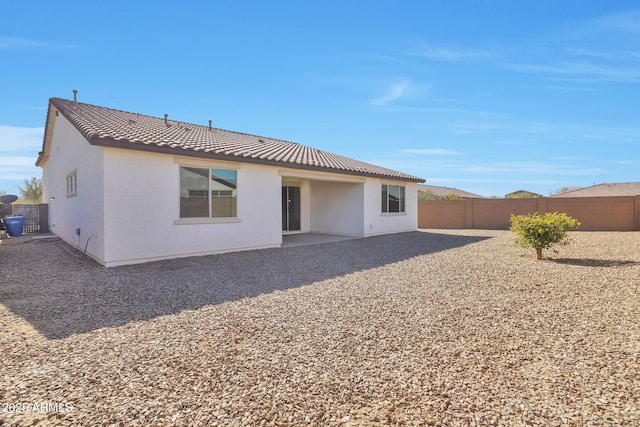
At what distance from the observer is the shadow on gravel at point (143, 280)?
481cm

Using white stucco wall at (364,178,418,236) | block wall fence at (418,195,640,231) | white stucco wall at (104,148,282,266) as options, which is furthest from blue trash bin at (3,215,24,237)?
block wall fence at (418,195,640,231)

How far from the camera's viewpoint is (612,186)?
3981cm

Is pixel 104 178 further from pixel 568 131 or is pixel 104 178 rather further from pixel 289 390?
pixel 568 131

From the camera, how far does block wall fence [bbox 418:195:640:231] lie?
749 inches

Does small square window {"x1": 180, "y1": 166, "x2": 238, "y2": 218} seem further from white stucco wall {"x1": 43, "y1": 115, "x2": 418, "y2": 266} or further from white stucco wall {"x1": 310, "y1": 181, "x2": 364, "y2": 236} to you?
white stucco wall {"x1": 310, "y1": 181, "x2": 364, "y2": 236}

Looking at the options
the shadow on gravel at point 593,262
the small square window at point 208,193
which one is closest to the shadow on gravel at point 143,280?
the small square window at point 208,193

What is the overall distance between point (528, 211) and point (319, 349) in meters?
21.9

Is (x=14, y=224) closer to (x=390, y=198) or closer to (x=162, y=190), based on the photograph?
(x=162, y=190)

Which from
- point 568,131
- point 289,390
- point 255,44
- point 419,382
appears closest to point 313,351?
point 289,390

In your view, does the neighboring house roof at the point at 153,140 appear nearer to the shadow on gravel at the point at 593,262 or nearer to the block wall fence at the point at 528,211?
the shadow on gravel at the point at 593,262

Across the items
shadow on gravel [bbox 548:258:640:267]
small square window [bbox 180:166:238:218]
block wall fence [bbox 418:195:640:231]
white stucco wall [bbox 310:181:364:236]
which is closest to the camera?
shadow on gravel [bbox 548:258:640:267]

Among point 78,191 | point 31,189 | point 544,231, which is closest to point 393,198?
point 544,231

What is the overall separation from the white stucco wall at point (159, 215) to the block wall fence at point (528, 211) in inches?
637

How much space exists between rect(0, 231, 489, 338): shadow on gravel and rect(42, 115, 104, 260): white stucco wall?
743 mm
